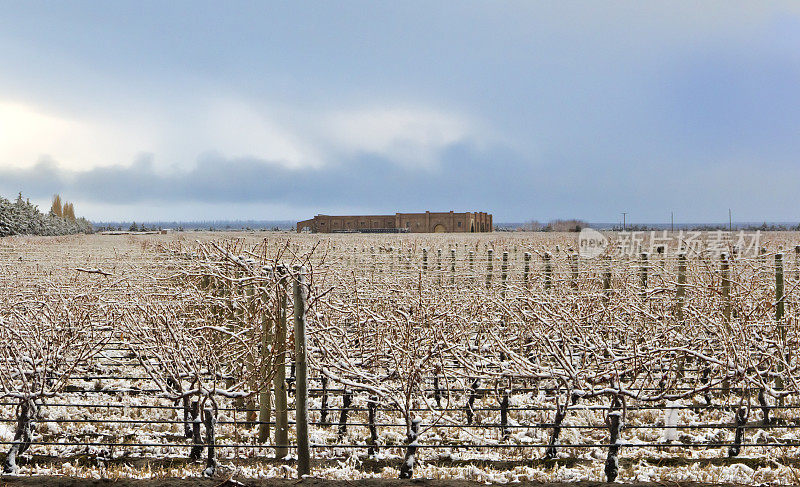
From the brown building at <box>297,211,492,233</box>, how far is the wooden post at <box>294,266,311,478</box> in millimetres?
72574

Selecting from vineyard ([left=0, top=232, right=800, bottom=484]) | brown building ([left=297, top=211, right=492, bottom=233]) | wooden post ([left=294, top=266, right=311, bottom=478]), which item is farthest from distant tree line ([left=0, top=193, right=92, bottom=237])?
wooden post ([left=294, top=266, right=311, bottom=478])

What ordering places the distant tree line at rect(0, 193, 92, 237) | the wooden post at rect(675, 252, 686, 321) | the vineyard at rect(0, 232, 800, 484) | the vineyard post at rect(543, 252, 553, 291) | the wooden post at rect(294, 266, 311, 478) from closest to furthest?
the wooden post at rect(294, 266, 311, 478) < the vineyard at rect(0, 232, 800, 484) < the wooden post at rect(675, 252, 686, 321) < the vineyard post at rect(543, 252, 553, 291) < the distant tree line at rect(0, 193, 92, 237)

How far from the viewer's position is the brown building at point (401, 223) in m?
77.8

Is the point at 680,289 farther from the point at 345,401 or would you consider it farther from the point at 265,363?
the point at 265,363

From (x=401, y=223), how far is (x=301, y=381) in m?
74.4

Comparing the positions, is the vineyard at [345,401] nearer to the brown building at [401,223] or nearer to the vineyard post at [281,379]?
the vineyard post at [281,379]

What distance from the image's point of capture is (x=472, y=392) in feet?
22.4

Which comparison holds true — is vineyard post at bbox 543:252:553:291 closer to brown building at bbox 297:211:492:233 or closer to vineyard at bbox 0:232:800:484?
vineyard at bbox 0:232:800:484

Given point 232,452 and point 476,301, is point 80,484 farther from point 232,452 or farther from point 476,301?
point 476,301

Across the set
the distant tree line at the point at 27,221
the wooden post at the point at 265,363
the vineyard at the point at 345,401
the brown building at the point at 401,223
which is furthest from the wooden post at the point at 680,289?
the brown building at the point at 401,223

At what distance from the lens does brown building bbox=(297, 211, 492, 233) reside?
77.8 m

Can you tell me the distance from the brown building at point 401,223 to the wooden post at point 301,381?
238ft

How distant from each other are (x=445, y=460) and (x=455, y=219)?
7244 centimetres

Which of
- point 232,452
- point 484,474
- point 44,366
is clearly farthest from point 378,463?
point 44,366
